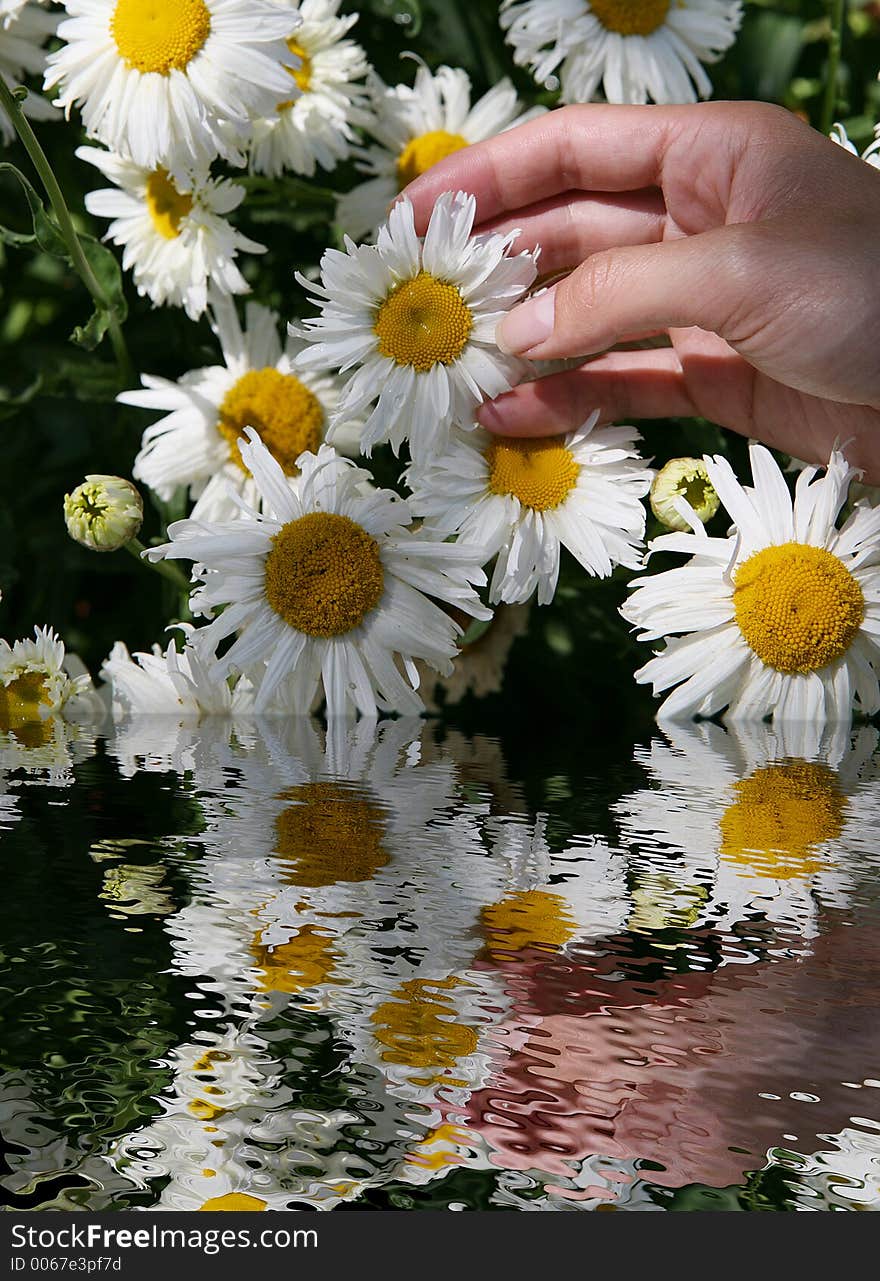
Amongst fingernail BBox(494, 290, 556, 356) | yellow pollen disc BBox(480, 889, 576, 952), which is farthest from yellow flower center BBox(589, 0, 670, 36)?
yellow pollen disc BBox(480, 889, 576, 952)

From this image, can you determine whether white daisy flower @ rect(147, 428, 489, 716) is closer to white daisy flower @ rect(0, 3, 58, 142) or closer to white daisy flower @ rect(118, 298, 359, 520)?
white daisy flower @ rect(118, 298, 359, 520)

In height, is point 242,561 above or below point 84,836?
above

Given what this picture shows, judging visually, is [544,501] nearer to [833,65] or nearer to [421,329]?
[421,329]

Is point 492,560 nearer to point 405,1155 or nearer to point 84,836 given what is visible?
point 84,836

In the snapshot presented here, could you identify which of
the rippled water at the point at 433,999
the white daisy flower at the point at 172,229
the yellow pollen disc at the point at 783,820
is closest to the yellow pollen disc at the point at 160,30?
the white daisy flower at the point at 172,229

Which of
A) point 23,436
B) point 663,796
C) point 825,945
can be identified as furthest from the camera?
point 23,436

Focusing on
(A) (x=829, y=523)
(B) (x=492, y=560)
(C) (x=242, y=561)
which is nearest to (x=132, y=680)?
(C) (x=242, y=561)

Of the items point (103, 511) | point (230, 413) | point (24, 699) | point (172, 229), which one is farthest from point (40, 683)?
point (172, 229)

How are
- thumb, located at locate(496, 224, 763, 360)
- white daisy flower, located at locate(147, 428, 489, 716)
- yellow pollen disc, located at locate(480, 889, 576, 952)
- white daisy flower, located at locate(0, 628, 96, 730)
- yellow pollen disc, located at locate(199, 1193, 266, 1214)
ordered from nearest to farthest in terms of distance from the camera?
yellow pollen disc, located at locate(199, 1193, 266, 1214) < yellow pollen disc, located at locate(480, 889, 576, 952) < thumb, located at locate(496, 224, 763, 360) < white daisy flower, located at locate(147, 428, 489, 716) < white daisy flower, located at locate(0, 628, 96, 730)
